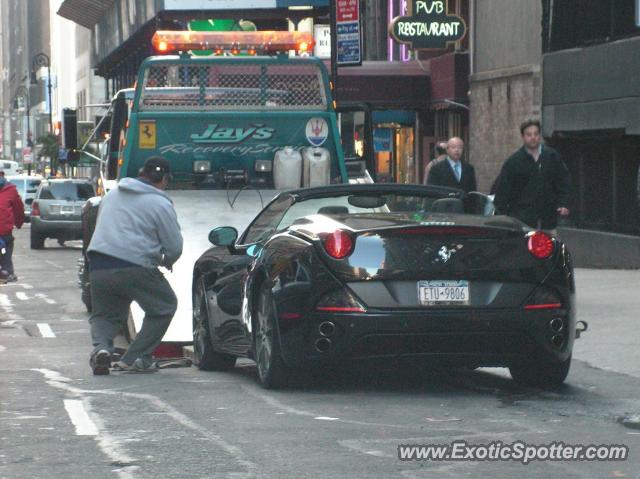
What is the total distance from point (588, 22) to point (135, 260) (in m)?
15.7

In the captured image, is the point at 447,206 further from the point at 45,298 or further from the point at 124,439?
the point at 45,298

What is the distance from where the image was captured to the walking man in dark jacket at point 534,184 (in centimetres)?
1508

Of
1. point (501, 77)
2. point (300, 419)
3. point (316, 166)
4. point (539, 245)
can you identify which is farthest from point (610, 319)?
point (501, 77)

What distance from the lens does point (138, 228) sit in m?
12.3

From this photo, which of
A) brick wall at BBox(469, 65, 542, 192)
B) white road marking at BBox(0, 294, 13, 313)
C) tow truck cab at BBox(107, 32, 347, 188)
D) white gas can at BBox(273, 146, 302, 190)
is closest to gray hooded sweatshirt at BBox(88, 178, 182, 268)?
tow truck cab at BBox(107, 32, 347, 188)

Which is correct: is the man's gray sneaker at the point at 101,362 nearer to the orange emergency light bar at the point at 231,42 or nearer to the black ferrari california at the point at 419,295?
the black ferrari california at the point at 419,295

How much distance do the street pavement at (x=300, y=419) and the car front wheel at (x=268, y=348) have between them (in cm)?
11

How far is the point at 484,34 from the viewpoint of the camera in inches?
1313

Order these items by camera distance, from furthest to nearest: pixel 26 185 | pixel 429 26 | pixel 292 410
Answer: pixel 26 185 < pixel 429 26 < pixel 292 410

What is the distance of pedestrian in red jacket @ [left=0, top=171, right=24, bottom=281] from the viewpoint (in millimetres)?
26016

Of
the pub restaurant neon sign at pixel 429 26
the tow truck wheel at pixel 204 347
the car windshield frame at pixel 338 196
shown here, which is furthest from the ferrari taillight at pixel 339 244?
the pub restaurant neon sign at pixel 429 26

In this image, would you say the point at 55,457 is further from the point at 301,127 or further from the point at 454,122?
the point at 454,122

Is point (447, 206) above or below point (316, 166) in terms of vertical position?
below

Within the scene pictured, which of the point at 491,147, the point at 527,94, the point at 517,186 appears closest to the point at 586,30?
the point at 527,94
